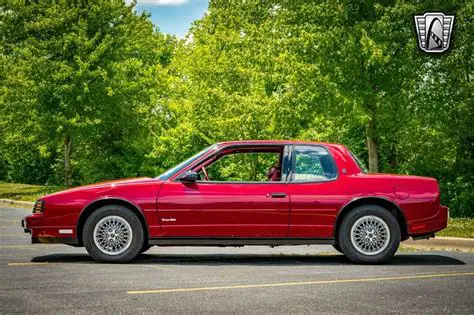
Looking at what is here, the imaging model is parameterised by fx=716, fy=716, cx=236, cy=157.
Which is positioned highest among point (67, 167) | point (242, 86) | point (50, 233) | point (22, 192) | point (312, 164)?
point (242, 86)

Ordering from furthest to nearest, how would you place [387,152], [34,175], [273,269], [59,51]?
[34,175] → [387,152] → [59,51] → [273,269]

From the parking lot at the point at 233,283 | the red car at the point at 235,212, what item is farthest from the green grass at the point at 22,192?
the red car at the point at 235,212

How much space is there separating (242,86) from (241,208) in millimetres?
24434

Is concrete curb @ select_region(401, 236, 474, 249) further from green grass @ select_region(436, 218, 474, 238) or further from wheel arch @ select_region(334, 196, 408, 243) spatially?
wheel arch @ select_region(334, 196, 408, 243)

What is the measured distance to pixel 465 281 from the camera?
8.29 metres

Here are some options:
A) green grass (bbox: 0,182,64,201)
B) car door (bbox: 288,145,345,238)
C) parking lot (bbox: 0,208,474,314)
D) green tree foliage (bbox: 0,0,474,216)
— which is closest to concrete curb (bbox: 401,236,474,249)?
parking lot (bbox: 0,208,474,314)

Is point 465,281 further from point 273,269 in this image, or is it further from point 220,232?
point 220,232

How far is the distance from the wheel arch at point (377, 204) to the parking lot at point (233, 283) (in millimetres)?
501

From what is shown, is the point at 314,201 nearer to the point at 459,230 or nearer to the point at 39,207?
the point at 39,207

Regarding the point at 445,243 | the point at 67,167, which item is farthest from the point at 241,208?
the point at 67,167

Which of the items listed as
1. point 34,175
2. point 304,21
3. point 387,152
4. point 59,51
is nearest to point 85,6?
point 59,51

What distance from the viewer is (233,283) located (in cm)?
793

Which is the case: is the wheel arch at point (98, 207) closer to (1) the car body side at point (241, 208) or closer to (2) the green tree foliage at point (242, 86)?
(1) the car body side at point (241, 208)

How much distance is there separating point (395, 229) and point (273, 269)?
69.7 inches
